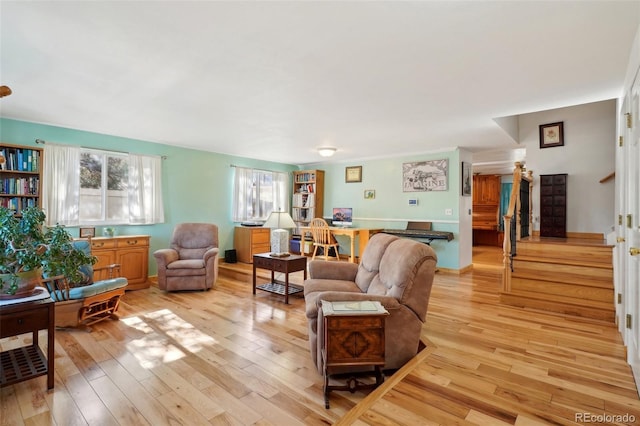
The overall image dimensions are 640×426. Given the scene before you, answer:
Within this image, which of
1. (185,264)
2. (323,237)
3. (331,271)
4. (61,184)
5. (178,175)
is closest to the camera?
(331,271)

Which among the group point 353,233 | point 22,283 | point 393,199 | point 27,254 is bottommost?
point 22,283

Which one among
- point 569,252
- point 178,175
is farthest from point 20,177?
point 569,252

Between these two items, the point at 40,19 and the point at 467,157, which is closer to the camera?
the point at 40,19

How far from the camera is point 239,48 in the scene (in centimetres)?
220

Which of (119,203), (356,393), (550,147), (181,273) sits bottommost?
(356,393)

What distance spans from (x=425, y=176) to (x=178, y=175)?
461 cm

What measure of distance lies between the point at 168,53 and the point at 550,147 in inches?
216

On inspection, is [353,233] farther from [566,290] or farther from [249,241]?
[566,290]

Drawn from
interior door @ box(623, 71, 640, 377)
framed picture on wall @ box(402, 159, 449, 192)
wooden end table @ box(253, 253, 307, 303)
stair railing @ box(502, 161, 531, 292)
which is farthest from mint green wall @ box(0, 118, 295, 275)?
interior door @ box(623, 71, 640, 377)

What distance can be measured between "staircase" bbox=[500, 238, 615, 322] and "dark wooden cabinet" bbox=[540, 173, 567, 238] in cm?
108

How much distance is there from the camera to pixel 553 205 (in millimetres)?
4934

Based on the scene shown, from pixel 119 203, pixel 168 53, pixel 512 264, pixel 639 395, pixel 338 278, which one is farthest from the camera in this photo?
pixel 119 203

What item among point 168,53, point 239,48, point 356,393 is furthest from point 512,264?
point 168,53

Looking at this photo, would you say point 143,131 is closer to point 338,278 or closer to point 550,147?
point 338,278
